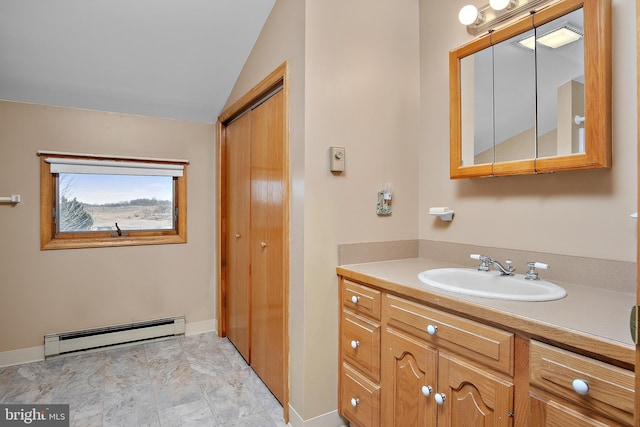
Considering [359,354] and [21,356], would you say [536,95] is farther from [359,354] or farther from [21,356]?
[21,356]

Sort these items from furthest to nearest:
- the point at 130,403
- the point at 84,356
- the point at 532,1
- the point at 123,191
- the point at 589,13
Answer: the point at 123,191, the point at 84,356, the point at 130,403, the point at 532,1, the point at 589,13

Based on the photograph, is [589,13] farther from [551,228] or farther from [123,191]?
[123,191]

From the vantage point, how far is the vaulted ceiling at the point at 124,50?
2.00 m

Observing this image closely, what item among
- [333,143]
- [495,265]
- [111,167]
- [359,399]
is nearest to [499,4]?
[333,143]

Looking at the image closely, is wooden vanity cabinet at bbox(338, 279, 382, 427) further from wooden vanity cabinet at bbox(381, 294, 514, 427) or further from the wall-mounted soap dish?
the wall-mounted soap dish

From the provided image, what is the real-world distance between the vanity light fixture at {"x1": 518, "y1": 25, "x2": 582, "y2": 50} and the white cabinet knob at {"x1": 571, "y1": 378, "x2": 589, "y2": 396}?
1.24 meters

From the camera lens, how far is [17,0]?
1.85 m

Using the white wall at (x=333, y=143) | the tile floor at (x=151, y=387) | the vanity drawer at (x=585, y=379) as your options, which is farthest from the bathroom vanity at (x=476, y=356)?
the tile floor at (x=151, y=387)

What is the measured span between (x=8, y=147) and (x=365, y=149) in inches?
102

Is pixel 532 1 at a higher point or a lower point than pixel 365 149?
higher

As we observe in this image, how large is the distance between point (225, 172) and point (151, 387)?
1.75 metres

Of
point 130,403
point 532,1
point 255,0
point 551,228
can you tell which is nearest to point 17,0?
point 255,0

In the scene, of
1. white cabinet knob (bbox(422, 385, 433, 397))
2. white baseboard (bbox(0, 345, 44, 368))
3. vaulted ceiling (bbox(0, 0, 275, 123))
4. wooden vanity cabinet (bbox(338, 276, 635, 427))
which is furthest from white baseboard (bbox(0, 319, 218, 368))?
white cabinet knob (bbox(422, 385, 433, 397))

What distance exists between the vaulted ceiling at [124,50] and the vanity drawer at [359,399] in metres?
2.20
